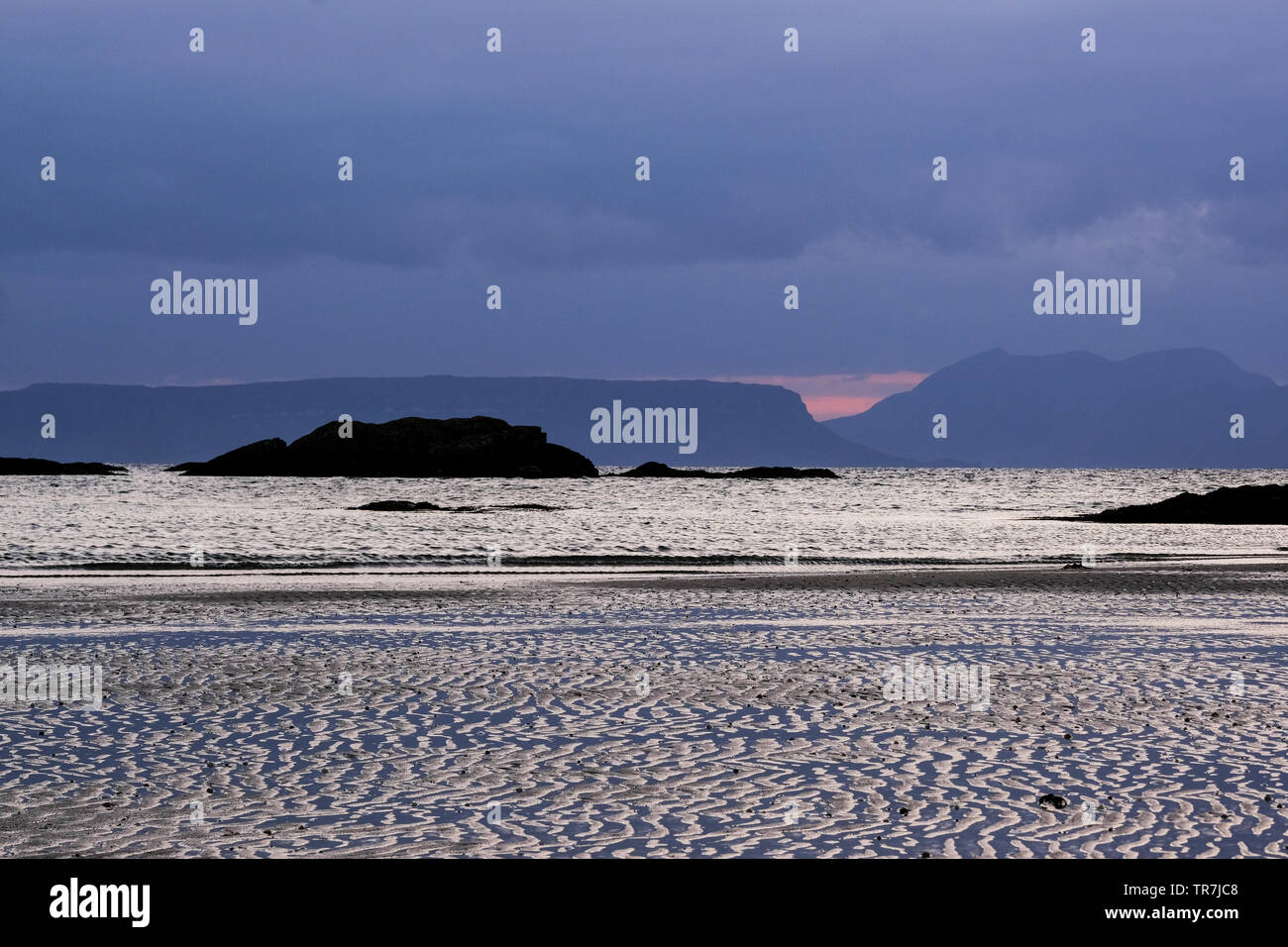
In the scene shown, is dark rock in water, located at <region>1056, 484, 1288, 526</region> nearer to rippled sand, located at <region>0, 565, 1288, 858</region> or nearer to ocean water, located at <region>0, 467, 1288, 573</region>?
ocean water, located at <region>0, 467, 1288, 573</region>

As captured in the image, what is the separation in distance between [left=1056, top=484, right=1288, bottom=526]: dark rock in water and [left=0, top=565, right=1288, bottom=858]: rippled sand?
4980 cm

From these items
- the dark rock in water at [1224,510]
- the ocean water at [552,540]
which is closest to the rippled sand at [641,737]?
the ocean water at [552,540]

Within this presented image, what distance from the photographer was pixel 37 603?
26.9 metres

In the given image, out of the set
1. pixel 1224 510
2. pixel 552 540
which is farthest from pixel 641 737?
pixel 1224 510

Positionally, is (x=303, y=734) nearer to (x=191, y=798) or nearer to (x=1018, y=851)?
(x=191, y=798)

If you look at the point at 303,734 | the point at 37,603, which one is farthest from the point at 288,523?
the point at 303,734

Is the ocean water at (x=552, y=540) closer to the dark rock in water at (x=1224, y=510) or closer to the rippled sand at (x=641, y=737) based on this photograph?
the dark rock in water at (x=1224, y=510)

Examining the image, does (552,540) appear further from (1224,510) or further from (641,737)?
(1224,510)

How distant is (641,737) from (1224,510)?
68516 millimetres

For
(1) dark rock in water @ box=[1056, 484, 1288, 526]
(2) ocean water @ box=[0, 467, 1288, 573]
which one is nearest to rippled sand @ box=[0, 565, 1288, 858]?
(2) ocean water @ box=[0, 467, 1288, 573]

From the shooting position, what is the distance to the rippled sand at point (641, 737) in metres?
9.16

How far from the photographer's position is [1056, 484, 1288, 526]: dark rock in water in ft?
234

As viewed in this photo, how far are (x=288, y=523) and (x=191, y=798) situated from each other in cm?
5441

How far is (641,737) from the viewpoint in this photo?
12766 millimetres
